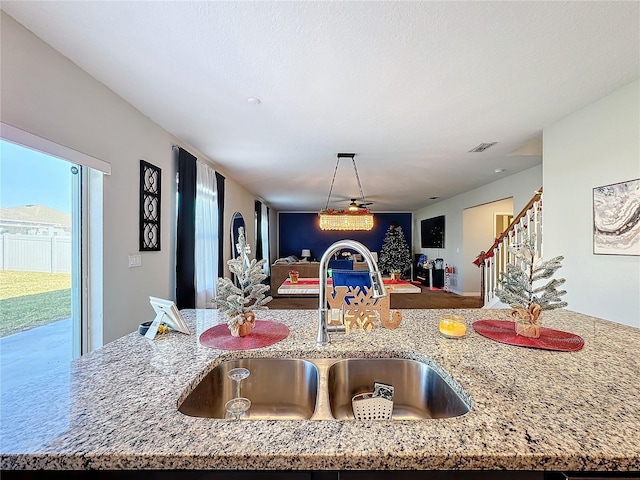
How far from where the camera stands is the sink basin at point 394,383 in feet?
3.48

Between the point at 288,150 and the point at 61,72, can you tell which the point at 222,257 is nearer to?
the point at 288,150

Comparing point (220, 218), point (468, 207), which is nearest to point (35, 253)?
point (220, 218)

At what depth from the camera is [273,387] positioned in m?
1.12

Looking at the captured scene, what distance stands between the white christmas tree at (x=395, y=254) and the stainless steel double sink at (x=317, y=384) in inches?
351

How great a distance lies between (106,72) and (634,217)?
376 centimetres

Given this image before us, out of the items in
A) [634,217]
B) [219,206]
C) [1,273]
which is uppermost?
Answer: [219,206]

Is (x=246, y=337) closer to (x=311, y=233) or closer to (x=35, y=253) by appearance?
(x=35, y=253)

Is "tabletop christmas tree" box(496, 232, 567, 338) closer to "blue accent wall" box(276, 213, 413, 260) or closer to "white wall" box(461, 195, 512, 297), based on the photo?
"white wall" box(461, 195, 512, 297)

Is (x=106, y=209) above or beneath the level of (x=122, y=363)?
above

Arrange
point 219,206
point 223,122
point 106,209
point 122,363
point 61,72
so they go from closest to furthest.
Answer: point 122,363 < point 61,72 < point 106,209 < point 223,122 < point 219,206

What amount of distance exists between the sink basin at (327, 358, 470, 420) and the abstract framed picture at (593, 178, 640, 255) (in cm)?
209

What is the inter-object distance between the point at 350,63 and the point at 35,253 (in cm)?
229

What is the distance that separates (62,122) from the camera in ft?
6.02

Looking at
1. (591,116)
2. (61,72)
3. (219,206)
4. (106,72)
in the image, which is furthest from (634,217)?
(219,206)
